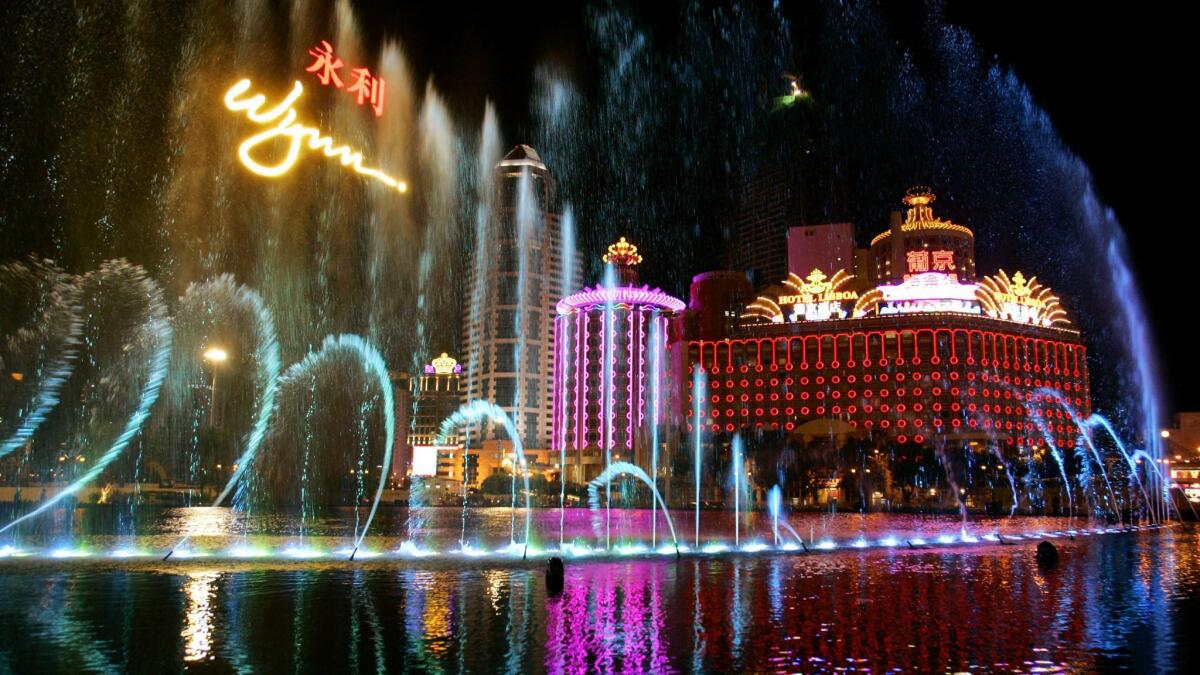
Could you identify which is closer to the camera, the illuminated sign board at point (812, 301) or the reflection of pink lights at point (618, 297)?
the illuminated sign board at point (812, 301)

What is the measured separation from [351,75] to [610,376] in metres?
120

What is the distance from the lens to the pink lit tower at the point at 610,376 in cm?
14088

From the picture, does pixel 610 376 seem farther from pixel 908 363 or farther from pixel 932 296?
pixel 932 296

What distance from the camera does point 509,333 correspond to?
183500mm

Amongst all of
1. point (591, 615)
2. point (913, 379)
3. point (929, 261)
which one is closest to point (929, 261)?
point (929, 261)

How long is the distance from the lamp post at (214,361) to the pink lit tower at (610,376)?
76.9 meters

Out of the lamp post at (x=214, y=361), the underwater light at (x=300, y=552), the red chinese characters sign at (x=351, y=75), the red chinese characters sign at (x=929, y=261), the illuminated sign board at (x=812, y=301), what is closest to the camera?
the red chinese characters sign at (x=351, y=75)

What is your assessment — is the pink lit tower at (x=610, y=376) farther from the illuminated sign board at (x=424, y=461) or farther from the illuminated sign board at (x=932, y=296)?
the illuminated sign board at (x=424, y=461)

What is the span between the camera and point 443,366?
566ft

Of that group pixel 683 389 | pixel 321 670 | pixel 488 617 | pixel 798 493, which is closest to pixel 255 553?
pixel 488 617

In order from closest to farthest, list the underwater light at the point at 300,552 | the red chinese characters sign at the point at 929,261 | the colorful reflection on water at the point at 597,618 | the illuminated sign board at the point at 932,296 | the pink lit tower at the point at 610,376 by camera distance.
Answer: the colorful reflection on water at the point at 597,618 < the underwater light at the point at 300,552 < the illuminated sign board at the point at 932,296 < the red chinese characters sign at the point at 929,261 < the pink lit tower at the point at 610,376

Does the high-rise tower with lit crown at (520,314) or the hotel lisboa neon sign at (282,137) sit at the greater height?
the high-rise tower with lit crown at (520,314)

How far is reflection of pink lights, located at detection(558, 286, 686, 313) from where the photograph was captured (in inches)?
5743

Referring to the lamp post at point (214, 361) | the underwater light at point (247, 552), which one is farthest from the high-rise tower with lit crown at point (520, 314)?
the underwater light at point (247, 552)
